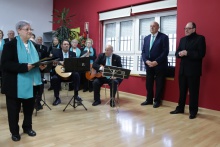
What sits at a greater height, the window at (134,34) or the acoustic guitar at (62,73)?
the window at (134,34)

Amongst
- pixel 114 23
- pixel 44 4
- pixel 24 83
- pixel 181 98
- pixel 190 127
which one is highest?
pixel 44 4

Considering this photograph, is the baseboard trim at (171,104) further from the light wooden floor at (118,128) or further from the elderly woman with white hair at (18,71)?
the elderly woman with white hair at (18,71)

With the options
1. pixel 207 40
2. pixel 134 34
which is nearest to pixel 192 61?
pixel 207 40

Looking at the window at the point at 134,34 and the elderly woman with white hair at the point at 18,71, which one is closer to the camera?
the elderly woman with white hair at the point at 18,71

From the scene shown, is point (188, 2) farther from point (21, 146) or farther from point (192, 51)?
point (21, 146)

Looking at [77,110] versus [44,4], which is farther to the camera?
[44,4]

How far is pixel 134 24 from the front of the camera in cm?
537

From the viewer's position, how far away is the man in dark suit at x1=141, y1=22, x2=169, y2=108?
14.1 ft

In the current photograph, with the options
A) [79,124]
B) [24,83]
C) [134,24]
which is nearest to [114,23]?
[134,24]

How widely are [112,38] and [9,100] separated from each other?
3939mm

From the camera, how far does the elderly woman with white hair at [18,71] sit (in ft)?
7.99

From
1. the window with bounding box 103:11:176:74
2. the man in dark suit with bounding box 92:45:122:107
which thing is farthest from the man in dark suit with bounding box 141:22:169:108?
the man in dark suit with bounding box 92:45:122:107

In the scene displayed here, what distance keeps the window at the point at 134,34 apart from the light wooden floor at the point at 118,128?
1.40m

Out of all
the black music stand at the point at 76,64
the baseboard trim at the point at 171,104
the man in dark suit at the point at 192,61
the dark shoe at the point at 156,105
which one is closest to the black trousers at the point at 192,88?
the man in dark suit at the point at 192,61
